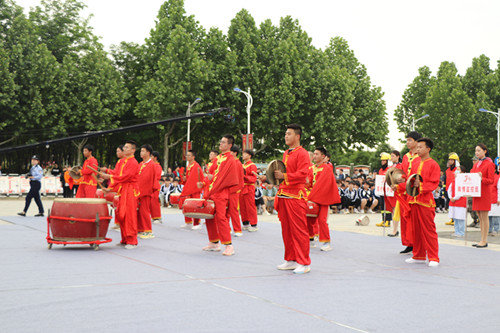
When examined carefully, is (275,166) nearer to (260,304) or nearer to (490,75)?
(260,304)

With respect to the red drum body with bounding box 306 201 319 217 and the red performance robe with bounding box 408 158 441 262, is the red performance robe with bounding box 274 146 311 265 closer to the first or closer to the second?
the red performance robe with bounding box 408 158 441 262

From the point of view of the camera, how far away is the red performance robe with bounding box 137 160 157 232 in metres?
11.7

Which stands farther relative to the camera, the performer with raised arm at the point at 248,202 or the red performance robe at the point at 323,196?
the performer with raised arm at the point at 248,202

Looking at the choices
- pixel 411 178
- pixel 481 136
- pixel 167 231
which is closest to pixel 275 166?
pixel 411 178

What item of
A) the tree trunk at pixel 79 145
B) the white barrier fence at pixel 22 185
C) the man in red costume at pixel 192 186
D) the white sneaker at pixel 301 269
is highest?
the tree trunk at pixel 79 145

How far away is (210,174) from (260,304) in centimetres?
549

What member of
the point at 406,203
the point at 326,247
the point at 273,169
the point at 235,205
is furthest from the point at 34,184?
the point at 406,203

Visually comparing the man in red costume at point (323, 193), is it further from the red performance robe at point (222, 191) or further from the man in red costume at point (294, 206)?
the man in red costume at point (294, 206)

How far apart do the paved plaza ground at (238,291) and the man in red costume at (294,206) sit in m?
0.26

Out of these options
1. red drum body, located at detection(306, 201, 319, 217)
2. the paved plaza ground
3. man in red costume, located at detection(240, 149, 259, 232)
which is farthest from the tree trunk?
red drum body, located at detection(306, 201, 319, 217)

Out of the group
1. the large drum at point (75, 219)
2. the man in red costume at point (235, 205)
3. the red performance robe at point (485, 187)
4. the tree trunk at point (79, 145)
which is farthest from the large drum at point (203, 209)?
the tree trunk at point (79, 145)

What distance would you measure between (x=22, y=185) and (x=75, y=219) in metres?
22.6

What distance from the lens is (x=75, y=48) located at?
41406mm

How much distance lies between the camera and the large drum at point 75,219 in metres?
9.69
